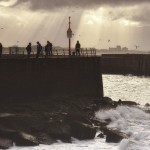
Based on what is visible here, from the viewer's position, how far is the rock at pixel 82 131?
21.4 meters

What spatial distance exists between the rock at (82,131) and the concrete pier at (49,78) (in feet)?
20.4

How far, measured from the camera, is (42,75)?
28.0 meters

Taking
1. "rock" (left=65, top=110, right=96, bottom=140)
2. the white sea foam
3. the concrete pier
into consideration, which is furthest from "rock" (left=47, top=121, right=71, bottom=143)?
the concrete pier

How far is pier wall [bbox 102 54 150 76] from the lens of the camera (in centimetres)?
7381

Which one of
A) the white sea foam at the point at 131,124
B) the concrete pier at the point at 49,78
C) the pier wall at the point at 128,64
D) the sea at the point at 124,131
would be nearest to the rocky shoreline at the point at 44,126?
the sea at the point at 124,131

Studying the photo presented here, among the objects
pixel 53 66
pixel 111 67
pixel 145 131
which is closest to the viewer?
pixel 145 131

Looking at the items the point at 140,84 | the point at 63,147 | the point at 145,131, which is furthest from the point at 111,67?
the point at 63,147

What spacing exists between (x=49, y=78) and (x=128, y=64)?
158 feet

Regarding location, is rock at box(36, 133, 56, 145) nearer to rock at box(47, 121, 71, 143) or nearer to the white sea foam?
rock at box(47, 121, 71, 143)

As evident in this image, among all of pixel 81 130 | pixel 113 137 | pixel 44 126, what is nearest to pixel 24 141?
pixel 44 126

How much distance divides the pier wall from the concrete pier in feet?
142

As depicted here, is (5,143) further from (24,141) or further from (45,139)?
(45,139)

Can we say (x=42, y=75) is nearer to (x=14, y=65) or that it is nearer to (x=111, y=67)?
(x=14, y=65)

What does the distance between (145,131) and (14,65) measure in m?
8.89
